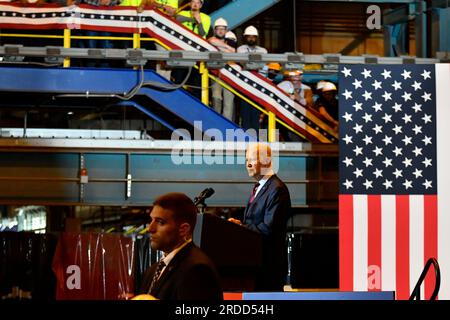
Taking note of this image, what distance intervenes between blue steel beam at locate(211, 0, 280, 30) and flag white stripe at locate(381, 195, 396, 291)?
589cm

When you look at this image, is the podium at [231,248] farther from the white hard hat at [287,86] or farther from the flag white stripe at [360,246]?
the white hard hat at [287,86]

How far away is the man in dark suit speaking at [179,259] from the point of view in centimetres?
512

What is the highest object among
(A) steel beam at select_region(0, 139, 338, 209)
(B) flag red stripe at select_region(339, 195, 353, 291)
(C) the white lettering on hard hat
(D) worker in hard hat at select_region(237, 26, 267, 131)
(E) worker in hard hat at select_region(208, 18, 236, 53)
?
(E) worker in hard hat at select_region(208, 18, 236, 53)

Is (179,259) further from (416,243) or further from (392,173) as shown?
(392,173)

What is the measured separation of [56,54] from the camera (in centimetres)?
1348

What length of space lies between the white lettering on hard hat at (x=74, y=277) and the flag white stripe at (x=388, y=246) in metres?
3.80

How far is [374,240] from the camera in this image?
12492mm

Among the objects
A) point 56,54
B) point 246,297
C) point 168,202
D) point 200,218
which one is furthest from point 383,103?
point 168,202

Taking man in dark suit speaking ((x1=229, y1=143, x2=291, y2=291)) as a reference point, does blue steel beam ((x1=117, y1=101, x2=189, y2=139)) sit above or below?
above

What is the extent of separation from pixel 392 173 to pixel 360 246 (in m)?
0.97

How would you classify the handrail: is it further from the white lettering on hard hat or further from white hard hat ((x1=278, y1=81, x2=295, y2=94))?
white hard hat ((x1=278, y1=81, x2=295, y2=94))

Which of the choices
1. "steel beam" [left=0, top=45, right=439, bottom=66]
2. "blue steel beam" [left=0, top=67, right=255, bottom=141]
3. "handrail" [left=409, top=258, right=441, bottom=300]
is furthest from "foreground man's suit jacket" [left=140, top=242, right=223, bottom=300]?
"blue steel beam" [left=0, top=67, right=255, bottom=141]

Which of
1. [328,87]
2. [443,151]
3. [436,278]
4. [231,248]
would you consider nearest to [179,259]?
[436,278]

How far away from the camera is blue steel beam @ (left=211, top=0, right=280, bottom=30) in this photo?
685 inches
